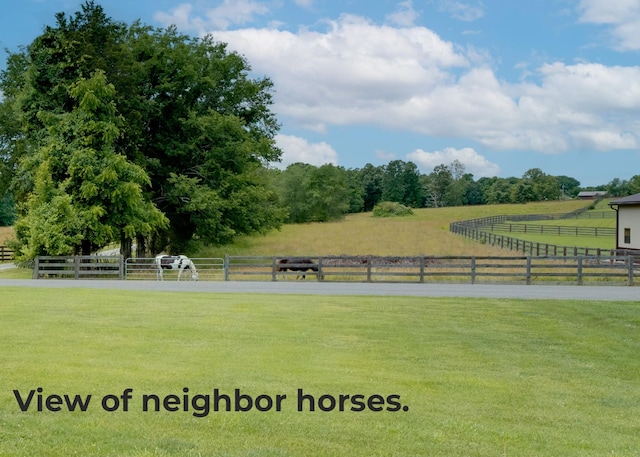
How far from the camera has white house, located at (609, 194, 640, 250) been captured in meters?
37.8

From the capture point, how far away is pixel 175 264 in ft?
105

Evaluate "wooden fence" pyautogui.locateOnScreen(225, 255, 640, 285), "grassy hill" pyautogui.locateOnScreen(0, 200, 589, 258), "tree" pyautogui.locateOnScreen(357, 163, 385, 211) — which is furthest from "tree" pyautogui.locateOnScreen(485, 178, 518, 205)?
"wooden fence" pyautogui.locateOnScreen(225, 255, 640, 285)

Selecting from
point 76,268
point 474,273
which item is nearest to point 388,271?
point 474,273

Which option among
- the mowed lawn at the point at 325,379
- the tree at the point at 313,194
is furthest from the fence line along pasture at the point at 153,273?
the tree at the point at 313,194

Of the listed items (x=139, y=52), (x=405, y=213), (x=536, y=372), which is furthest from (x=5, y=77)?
(x=405, y=213)

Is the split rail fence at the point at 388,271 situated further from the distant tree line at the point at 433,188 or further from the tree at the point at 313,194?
the distant tree line at the point at 433,188

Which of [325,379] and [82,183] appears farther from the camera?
[82,183]

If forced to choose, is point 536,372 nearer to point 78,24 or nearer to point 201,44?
point 78,24

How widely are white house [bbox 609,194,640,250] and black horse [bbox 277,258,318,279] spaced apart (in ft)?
64.4

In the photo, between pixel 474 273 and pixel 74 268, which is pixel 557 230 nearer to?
pixel 474 273

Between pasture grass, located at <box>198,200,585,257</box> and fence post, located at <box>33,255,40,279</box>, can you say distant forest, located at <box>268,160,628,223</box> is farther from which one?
fence post, located at <box>33,255,40,279</box>

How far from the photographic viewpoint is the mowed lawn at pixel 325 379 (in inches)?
245

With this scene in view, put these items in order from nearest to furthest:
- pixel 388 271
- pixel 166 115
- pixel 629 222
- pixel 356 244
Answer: pixel 388 271 < pixel 629 222 < pixel 166 115 < pixel 356 244

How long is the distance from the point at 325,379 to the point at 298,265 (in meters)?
21.2
